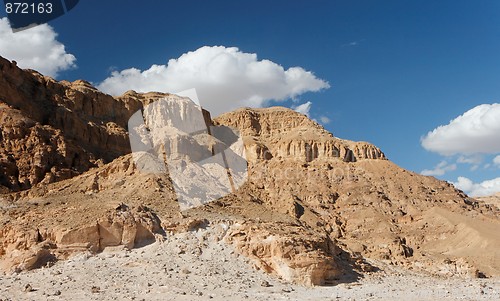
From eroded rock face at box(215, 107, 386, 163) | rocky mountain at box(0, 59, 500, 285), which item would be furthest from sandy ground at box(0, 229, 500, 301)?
eroded rock face at box(215, 107, 386, 163)

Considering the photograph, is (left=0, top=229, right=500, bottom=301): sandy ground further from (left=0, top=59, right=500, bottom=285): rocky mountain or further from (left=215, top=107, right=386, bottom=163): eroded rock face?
(left=215, top=107, right=386, bottom=163): eroded rock face

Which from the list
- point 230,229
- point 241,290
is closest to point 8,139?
point 230,229

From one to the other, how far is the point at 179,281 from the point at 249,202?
21069mm

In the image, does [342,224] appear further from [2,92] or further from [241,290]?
[2,92]

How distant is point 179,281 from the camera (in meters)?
28.9

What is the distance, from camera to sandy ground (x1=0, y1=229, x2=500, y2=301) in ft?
89.0

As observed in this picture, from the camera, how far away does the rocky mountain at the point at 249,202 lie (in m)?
32.3

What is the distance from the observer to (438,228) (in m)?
60.1

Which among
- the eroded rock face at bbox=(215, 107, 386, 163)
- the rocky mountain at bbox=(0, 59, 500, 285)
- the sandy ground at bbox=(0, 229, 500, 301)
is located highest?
the eroded rock face at bbox=(215, 107, 386, 163)

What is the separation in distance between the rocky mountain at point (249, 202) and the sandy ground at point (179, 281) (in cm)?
98

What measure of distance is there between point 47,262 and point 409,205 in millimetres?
46244

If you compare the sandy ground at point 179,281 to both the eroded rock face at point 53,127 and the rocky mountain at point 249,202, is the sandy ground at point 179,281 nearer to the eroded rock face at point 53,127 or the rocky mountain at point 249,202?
the rocky mountain at point 249,202

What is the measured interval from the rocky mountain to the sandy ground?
0.98 meters

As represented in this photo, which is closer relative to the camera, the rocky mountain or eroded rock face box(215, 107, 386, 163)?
the rocky mountain
